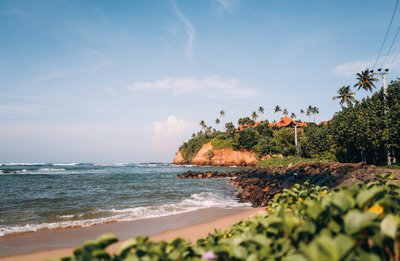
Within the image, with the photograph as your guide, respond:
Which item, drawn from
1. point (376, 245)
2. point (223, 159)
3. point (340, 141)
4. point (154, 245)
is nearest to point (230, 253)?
point (154, 245)

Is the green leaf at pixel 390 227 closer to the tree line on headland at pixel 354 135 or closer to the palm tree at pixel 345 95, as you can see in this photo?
the tree line on headland at pixel 354 135

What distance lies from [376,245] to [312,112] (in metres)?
108

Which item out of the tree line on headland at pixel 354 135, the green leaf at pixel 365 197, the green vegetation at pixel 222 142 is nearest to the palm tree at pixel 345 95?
the tree line on headland at pixel 354 135

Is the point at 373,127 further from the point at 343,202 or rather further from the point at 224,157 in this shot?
the point at 224,157

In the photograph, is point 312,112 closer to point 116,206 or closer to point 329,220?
point 116,206

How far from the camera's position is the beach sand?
8719mm

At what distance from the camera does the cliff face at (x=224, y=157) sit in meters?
84.8

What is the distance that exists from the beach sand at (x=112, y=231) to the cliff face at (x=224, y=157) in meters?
70.6

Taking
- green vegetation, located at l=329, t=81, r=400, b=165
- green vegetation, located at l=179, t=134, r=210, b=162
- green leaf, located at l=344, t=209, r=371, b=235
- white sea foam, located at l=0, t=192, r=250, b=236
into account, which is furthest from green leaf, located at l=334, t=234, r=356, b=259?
green vegetation, located at l=179, t=134, r=210, b=162

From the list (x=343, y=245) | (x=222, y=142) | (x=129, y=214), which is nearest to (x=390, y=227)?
(x=343, y=245)

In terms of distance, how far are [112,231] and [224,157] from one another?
7944cm

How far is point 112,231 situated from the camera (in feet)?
36.0

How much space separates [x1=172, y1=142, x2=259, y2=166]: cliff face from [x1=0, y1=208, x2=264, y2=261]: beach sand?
7062cm

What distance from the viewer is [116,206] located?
16.8 metres
